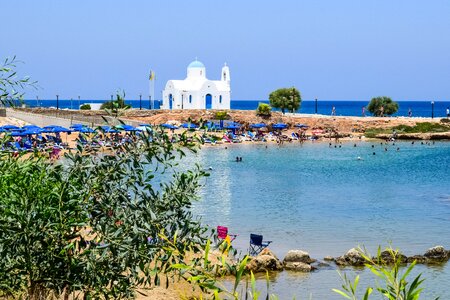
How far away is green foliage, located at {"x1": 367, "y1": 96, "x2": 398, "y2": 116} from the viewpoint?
110075 millimetres

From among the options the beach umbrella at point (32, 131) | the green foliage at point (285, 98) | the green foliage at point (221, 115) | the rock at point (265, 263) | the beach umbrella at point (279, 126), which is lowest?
the rock at point (265, 263)

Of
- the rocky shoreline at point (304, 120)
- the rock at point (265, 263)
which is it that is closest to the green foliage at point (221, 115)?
the rocky shoreline at point (304, 120)

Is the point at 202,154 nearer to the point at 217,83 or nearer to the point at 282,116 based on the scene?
the point at 282,116

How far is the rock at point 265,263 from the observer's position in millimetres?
22859

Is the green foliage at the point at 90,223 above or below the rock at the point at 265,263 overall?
above

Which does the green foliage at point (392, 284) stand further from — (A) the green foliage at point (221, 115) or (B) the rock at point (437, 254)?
(A) the green foliage at point (221, 115)

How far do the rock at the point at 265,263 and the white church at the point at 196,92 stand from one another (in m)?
83.1

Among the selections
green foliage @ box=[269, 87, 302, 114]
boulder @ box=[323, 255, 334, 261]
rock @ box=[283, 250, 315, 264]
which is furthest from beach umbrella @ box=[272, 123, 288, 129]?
rock @ box=[283, 250, 315, 264]

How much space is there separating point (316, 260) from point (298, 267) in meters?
1.52

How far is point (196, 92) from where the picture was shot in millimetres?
105812

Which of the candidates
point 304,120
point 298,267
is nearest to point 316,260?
point 298,267

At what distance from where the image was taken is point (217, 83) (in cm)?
10906

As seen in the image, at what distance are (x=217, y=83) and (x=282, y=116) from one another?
1599 centimetres

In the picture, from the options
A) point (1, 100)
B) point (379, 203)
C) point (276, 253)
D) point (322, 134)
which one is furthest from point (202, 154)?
point (1, 100)
